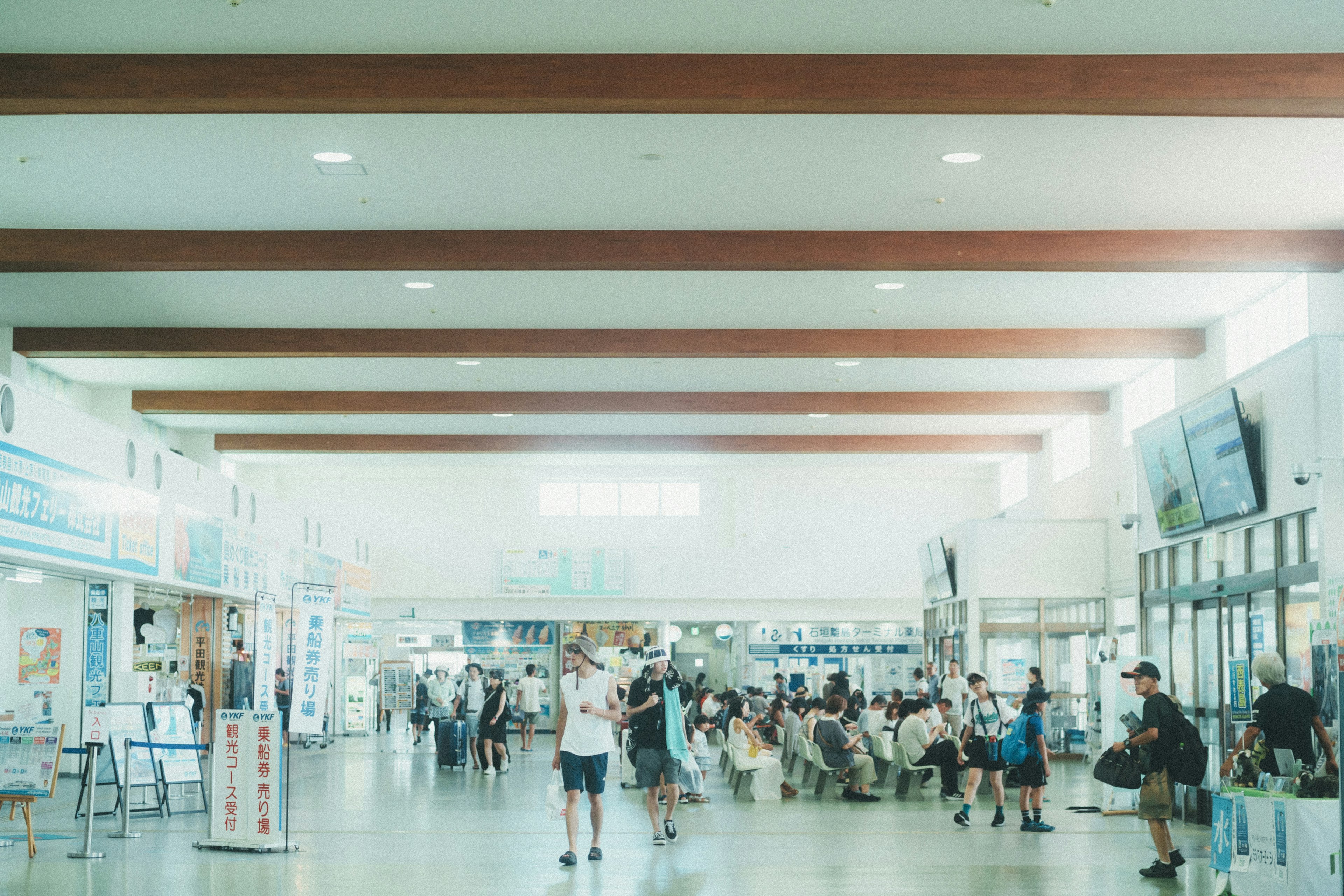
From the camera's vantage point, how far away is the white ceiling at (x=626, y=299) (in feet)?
40.5

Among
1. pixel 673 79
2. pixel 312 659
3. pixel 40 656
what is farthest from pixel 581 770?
pixel 40 656

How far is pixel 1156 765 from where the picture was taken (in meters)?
8.72

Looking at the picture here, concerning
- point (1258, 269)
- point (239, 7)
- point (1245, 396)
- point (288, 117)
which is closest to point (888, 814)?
point (1245, 396)

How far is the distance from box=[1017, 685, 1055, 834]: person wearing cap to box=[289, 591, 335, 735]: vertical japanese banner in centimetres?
536

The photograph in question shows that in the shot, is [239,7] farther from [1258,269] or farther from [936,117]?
[1258,269]

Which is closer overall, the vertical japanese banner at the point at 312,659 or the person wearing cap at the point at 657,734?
the person wearing cap at the point at 657,734

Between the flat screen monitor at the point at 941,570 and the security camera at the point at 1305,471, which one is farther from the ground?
the security camera at the point at 1305,471

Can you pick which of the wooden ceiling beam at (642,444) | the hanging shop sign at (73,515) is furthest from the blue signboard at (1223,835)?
the wooden ceiling beam at (642,444)

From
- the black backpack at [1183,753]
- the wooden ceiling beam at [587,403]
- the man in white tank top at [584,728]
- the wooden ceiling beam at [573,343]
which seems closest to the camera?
the black backpack at [1183,753]

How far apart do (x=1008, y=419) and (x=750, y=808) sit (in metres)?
9.57

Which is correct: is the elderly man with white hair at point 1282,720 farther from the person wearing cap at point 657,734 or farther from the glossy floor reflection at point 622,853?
the person wearing cap at point 657,734

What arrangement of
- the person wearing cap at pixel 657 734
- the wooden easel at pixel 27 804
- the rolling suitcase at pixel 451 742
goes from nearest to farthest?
1. the wooden easel at pixel 27 804
2. the person wearing cap at pixel 657 734
3. the rolling suitcase at pixel 451 742

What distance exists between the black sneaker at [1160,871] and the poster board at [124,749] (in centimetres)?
725

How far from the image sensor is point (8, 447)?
11.1 metres
